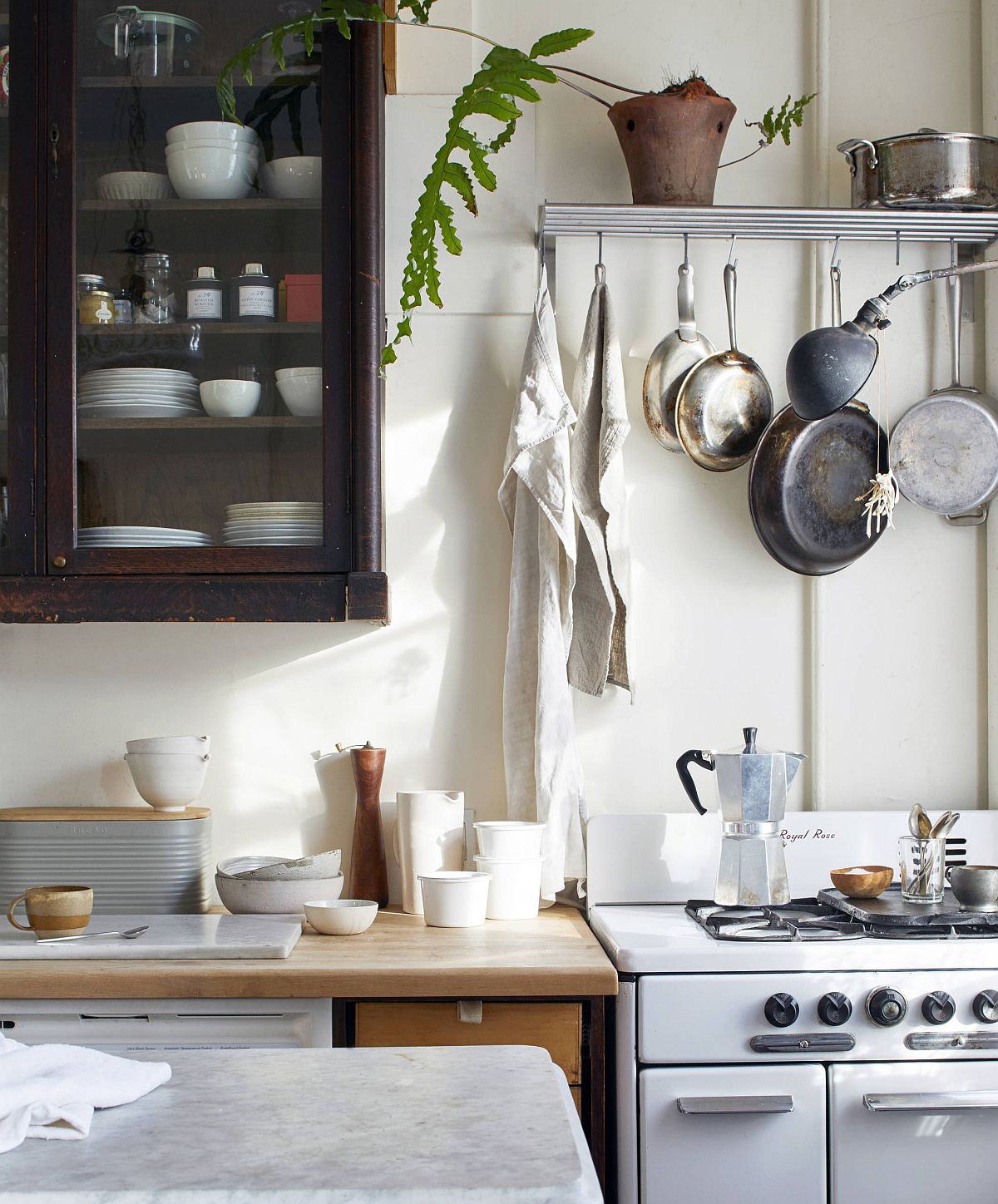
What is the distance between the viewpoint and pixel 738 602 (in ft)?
8.14

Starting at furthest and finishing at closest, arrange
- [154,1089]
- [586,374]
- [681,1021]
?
[586,374] < [681,1021] < [154,1089]

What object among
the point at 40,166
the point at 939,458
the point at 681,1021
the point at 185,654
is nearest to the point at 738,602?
the point at 939,458

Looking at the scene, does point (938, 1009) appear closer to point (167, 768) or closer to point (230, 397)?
point (167, 768)

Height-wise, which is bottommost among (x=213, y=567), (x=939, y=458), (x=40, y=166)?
(x=213, y=567)

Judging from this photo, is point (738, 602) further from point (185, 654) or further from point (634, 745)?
point (185, 654)

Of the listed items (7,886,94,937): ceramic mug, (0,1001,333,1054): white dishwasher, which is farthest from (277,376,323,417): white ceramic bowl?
(0,1001,333,1054): white dishwasher

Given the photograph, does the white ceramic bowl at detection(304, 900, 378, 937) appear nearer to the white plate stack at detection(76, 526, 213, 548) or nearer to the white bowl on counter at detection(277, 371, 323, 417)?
the white plate stack at detection(76, 526, 213, 548)

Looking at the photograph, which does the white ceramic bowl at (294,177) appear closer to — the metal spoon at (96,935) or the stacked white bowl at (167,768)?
the stacked white bowl at (167,768)

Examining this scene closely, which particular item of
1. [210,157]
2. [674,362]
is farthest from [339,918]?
[210,157]

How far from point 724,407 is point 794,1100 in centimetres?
124

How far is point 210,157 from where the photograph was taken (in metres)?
2.17

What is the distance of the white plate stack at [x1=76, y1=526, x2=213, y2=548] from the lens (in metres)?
2.12

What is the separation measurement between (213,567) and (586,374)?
80cm

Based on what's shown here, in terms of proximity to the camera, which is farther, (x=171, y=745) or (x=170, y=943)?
(x=171, y=745)
